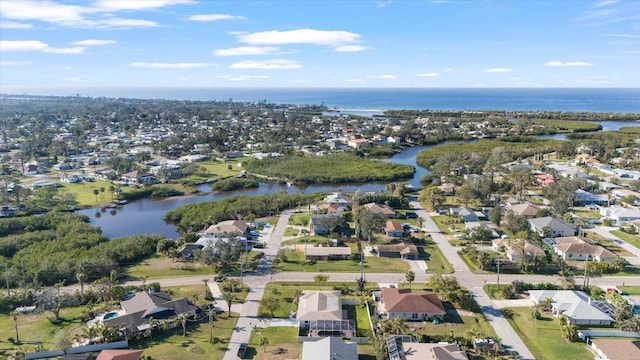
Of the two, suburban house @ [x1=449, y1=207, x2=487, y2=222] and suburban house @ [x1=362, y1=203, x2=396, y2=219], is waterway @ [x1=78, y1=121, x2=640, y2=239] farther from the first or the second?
suburban house @ [x1=449, y1=207, x2=487, y2=222]

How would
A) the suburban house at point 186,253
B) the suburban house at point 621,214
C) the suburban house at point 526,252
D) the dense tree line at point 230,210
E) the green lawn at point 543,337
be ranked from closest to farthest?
the green lawn at point 543,337 < the suburban house at point 526,252 < the suburban house at point 186,253 < the dense tree line at point 230,210 < the suburban house at point 621,214

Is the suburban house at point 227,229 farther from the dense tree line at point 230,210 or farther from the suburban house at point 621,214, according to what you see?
the suburban house at point 621,214

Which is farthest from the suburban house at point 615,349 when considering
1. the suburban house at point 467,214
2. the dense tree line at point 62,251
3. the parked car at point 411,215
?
the dense tree line at point 62,251

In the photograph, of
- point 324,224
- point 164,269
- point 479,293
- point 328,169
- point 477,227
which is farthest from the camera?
point 328,169

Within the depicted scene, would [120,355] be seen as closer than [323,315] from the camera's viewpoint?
Yes

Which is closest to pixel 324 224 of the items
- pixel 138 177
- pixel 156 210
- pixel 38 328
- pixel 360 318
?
pixel 360 318

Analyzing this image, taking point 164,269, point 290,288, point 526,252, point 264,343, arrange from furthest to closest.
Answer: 1. point 526,252
2. point 164,269
3. point 290,288
4. point 264,343

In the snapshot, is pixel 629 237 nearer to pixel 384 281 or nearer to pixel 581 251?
pixel 581 251
